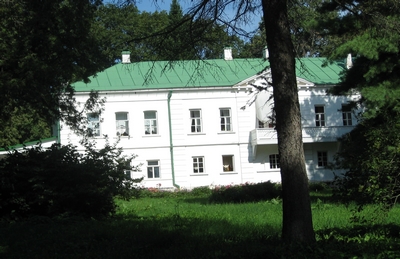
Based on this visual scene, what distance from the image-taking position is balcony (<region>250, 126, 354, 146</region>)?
39.1 m

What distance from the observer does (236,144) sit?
40406mm

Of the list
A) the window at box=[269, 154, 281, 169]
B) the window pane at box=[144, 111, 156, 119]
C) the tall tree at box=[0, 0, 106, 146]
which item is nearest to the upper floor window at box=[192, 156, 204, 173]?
the window pane at box=[144, 111, 156, 119]

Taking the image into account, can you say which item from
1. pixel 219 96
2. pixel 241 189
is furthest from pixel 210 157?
pixel 241 189

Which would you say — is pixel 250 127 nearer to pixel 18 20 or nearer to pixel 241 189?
pixel 241 189

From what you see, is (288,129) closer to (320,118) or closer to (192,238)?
(192,238)

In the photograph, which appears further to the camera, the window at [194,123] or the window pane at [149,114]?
the window at [194,123]

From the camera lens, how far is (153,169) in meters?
39.6

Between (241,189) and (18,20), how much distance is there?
12.2 meters

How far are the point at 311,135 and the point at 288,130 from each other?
32578mm

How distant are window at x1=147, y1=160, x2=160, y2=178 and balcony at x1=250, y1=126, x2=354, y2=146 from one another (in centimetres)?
736

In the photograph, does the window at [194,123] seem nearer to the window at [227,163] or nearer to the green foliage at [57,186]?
the window at [227,163]

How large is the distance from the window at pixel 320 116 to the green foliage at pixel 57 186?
92.0 ft

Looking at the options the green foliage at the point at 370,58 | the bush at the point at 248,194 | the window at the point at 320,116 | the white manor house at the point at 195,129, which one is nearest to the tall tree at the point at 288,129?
the green foliage at the point at 370,58

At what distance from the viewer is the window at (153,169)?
39.5 meters
